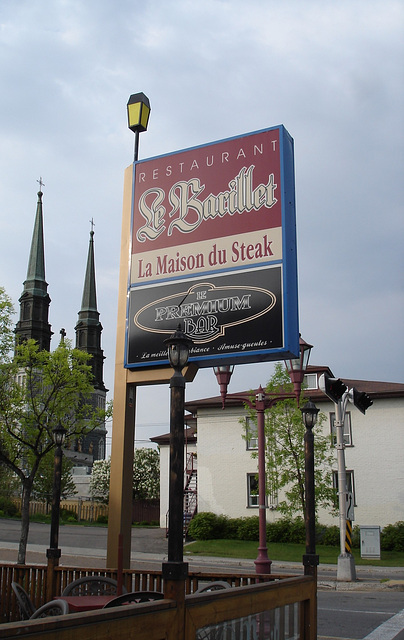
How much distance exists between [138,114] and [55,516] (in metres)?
7.99

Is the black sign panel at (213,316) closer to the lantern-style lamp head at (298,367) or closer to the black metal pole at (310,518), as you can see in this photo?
the black metal pole at (310,518)

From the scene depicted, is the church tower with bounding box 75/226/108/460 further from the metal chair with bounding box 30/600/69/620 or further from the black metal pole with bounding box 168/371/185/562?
the black metal pole with bounding box 168/371/185/562

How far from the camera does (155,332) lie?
11164 mm

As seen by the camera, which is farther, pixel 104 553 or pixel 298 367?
pixel 104 553

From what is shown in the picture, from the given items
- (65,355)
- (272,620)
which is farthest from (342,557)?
(272,620)

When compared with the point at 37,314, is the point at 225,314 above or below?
below

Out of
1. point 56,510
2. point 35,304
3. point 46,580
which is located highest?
point 35,304

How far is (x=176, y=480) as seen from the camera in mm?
5117

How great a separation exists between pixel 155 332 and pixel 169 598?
6.87 m

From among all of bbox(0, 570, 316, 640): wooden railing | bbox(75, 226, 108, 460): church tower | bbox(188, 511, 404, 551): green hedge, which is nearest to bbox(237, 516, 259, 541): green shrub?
bbox(188, 511, 404, 551): green hedge

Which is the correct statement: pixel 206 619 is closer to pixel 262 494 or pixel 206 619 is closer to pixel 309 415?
pixel 309 415

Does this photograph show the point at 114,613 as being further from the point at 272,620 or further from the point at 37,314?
the point at 37,314

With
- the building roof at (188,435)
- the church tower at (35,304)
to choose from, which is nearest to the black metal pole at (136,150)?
the building roof at (188,435)

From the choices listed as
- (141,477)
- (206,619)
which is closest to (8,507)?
(141,477)
